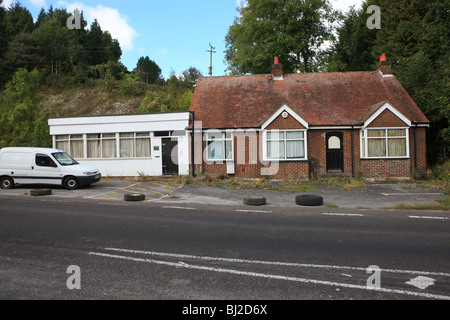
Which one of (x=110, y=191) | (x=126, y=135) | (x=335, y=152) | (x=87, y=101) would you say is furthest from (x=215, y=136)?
(x=87, y=101)

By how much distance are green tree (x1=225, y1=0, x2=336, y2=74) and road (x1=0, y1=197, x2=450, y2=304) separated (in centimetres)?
2431

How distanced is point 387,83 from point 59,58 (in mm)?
60388

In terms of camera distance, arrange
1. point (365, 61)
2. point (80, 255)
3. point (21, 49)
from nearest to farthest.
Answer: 1. point (80, 255)
2. point (365, 61)
3. point (21, 49)

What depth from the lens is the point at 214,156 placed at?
60.8 feet

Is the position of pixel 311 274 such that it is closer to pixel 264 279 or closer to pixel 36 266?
pixel 264 279

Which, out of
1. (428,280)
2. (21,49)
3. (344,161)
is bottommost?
(428,280)

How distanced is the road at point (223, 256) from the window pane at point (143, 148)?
10632 mm

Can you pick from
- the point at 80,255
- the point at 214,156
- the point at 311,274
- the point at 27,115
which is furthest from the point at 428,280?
the point at 27,115

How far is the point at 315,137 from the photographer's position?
18312 mm

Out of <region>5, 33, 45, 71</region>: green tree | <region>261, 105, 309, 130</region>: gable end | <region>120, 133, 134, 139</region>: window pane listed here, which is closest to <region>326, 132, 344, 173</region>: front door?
<region>261, 105, 309, 130</region>: gable end

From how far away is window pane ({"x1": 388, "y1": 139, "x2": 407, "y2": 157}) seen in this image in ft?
58.3

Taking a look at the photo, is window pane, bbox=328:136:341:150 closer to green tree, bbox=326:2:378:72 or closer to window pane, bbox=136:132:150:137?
window pane, bbox=136:132:150:137

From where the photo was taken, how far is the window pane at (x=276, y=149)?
17766 mm

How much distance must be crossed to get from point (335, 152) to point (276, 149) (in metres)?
3.70
